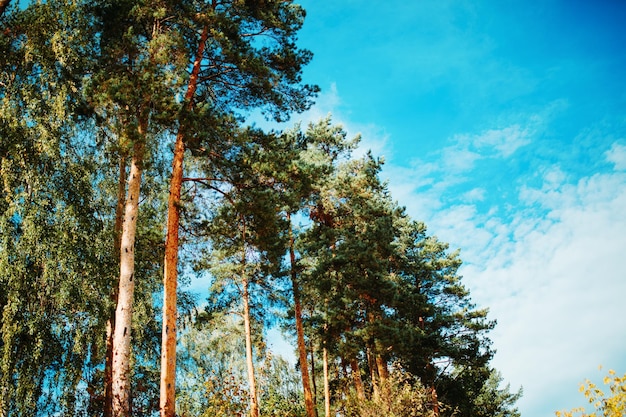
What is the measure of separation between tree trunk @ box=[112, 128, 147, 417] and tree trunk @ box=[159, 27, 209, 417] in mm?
621

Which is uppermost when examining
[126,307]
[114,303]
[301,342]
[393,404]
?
[301,342]

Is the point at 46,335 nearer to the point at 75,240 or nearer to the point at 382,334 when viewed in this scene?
the point at 75,240

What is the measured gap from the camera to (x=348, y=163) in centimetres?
1927

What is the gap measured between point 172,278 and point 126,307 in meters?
1.02

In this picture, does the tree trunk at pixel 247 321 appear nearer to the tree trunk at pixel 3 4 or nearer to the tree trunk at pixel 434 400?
the tree trunk at pixel 434 400

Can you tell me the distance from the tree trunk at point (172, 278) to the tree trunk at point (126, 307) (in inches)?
24.4

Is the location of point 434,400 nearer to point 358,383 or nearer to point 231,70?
point 358,383

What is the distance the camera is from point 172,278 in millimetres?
8406

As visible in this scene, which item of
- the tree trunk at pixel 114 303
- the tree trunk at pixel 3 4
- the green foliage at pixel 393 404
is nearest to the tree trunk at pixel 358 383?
the green foliage at pixel 393 404

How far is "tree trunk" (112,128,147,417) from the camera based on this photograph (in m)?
6.92

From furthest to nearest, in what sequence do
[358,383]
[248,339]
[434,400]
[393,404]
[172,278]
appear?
[434,400] → [358,383] → [248,339] → [393,404] → [172,278]

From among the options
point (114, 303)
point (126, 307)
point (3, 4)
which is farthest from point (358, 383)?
point (3, 4)

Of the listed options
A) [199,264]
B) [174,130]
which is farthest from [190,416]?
[174,130]

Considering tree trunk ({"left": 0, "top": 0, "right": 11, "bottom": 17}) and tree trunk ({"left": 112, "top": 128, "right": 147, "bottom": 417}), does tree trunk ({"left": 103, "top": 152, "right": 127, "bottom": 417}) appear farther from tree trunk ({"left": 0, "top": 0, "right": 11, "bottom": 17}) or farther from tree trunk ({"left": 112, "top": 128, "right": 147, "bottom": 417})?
tree trunk ({"left": 0, "top": 0, "right": 11, "bottom": 17})
